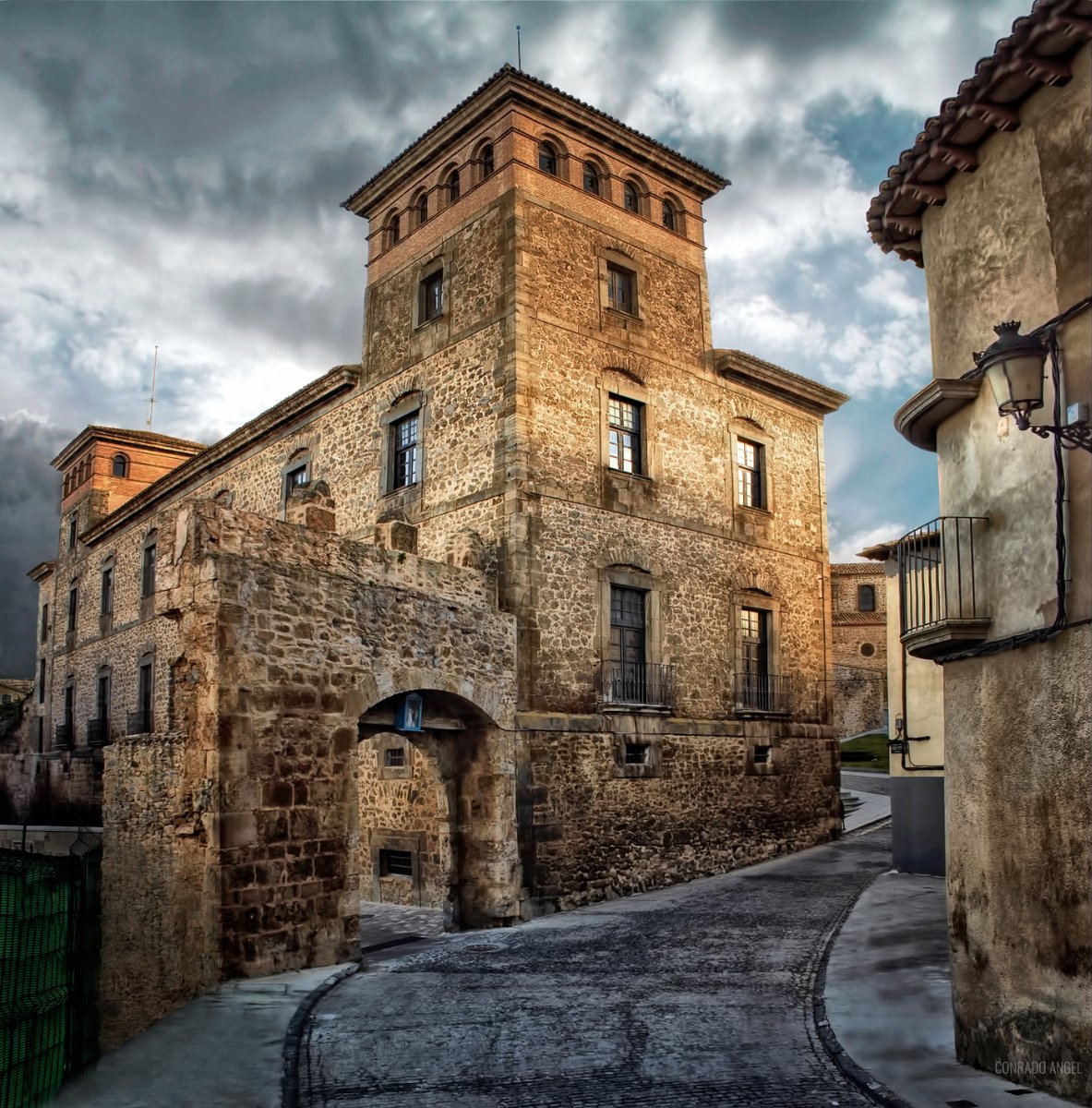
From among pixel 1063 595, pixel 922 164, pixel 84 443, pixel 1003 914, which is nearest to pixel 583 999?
pixel 1003 914

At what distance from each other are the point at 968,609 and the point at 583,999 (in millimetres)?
4814

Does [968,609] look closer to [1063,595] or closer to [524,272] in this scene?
[1063,595]

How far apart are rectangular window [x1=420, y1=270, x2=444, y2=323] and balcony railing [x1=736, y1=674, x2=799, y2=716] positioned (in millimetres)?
8448

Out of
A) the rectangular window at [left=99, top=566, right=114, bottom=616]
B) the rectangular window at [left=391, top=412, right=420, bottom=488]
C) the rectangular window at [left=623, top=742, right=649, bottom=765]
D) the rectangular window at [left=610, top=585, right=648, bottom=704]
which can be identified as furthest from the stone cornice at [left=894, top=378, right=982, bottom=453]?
the rectangular window at [left=99, top=566, right=114, bottom=616]

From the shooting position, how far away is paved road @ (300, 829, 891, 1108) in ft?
22.3

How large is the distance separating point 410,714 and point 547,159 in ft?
33.0

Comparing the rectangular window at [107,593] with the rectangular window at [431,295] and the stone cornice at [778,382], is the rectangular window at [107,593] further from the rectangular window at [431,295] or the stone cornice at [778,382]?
the stone cornice at [778,382]

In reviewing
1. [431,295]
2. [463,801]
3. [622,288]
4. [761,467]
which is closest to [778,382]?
[761,467]

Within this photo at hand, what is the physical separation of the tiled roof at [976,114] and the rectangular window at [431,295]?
10535 mm

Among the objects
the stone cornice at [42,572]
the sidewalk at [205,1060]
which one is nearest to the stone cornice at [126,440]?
the stone cornice at [42,572]

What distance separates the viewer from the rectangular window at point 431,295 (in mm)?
18203

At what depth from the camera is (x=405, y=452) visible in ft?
59.9

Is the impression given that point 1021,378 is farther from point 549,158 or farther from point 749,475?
point 749,475

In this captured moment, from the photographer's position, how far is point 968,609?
291 inches
